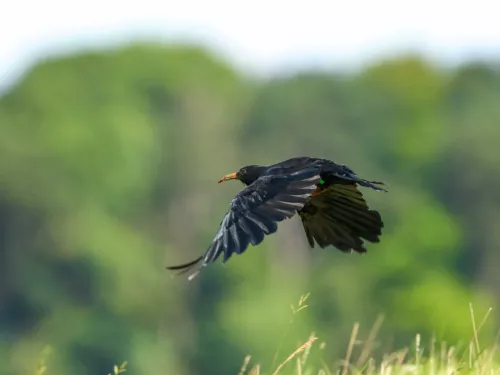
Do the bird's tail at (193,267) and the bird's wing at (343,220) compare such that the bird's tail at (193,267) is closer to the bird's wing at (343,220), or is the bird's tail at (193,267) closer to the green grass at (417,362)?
the green grass at (417,362)

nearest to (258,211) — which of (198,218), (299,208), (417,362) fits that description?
(299,208)

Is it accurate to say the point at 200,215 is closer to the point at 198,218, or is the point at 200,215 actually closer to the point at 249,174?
the point at 198,218

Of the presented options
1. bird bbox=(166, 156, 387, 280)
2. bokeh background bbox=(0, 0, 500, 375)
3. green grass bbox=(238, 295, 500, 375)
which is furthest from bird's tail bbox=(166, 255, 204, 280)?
bokeh background bbox=(0, 0, 500, 375)

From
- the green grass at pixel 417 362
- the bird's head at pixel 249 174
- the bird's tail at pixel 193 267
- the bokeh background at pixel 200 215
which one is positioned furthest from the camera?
the bokeh background at pixel 200 215

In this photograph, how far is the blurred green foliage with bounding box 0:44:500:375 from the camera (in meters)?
48.2

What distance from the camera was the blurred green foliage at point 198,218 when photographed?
48219 mm

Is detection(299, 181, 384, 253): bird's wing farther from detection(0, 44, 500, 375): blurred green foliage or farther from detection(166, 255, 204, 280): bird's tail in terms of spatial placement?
detection(0, 44, 500, 375): blurred green foliage

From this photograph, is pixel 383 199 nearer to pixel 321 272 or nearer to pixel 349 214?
pixel 321 272

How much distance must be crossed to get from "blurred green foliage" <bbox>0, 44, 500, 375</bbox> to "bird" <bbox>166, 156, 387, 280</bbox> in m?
32.7

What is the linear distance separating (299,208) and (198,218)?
149ft

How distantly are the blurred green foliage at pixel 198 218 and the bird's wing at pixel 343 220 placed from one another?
3267 centimetres

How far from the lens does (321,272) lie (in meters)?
52.8

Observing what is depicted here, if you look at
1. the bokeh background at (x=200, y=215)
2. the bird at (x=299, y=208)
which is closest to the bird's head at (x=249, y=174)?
the bird at (x=299, y=208)

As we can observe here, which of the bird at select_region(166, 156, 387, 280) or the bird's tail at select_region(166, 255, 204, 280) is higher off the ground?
the bird at select_region(166, 156, 387, 280)
